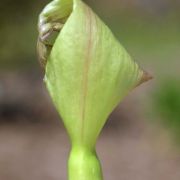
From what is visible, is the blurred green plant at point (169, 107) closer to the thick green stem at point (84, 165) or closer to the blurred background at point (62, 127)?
the blurred background at point (62, 127)

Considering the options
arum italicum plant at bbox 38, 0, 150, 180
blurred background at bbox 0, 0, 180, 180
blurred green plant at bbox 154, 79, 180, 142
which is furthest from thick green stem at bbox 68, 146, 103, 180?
blurred green plant at bbox 154, 79, 180, 142

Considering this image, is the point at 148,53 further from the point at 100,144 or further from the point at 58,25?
the point at 58,25

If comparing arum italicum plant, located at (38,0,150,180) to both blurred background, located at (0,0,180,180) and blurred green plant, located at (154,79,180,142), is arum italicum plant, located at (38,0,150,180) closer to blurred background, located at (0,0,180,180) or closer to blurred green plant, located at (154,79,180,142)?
blurred background, located at (0,0,180,180)

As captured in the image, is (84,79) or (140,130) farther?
(140,130)

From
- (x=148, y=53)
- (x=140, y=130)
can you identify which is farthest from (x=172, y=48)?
(x=140, y=130)

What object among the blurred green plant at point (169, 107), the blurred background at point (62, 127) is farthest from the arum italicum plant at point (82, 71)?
the blurred green plant at point (169, 107)

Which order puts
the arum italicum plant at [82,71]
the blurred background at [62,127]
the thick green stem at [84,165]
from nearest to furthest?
the arum italicum plant at [82,71] → the thick green stem at [84,165] → the blurred background at [62,127]
